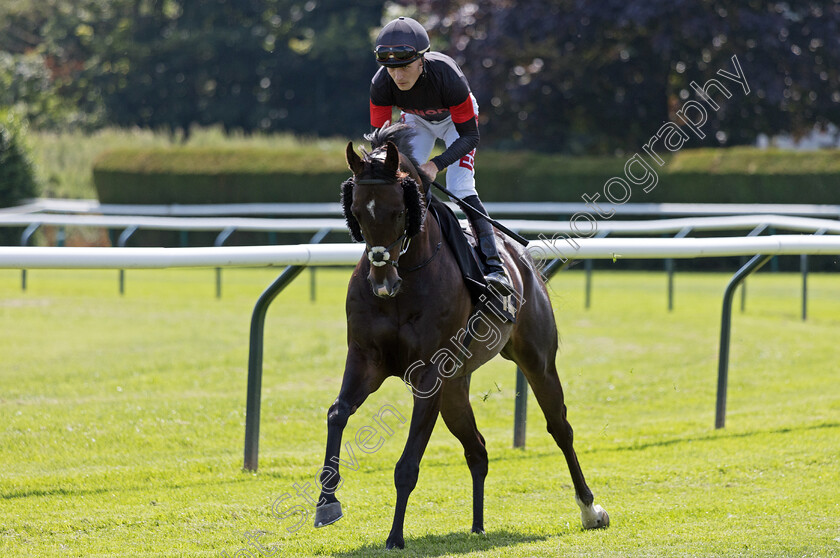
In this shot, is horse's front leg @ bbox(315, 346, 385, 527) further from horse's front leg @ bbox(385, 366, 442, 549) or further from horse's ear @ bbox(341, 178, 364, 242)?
horse's ear @ bbox(341, 178, 364, 242)

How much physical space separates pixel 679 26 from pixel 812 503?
53.2ft

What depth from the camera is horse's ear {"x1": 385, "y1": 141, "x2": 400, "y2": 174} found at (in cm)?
414

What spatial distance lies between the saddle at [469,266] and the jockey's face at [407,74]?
1.70 feet

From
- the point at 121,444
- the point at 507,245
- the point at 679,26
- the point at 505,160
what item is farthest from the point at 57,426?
the point at 679,26

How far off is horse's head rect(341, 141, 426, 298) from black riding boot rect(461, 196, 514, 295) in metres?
0.76

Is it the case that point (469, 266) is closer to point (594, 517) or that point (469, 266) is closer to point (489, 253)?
point (489, 253)

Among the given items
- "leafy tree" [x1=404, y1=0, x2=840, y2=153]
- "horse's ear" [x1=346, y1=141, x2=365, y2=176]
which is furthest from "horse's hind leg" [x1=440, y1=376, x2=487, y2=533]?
"leafy tree" [x1=404, y1=0, x2=840, y2=153]

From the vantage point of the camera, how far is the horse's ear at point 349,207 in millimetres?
4211

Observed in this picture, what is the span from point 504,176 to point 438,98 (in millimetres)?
14185

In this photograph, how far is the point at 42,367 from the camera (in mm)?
8125

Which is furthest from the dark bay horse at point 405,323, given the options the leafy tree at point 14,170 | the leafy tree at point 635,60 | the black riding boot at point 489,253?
the leafy tree at point 635,60

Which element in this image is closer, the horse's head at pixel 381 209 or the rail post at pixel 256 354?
the horse's head at pixel 381 209

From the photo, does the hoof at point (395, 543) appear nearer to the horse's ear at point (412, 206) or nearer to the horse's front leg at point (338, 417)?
the horse's front leg at point (338, 417)

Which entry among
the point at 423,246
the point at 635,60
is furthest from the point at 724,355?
the point at 635,60
